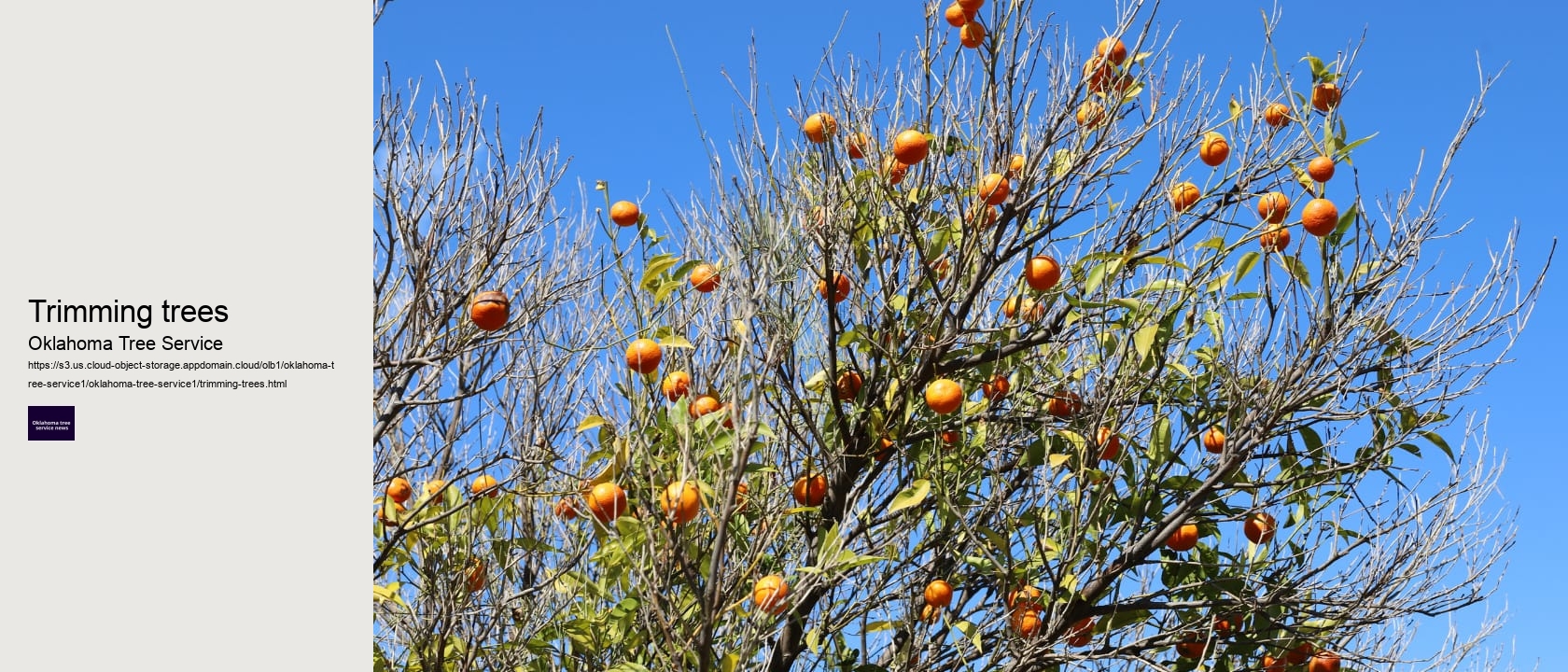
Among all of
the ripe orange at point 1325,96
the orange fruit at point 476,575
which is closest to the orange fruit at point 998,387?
the ripe orange at point 1325,96

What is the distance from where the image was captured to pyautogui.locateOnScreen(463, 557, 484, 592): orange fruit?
341cm

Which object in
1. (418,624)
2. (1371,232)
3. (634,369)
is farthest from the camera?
(1371,232)

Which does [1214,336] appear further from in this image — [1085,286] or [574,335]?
[574,335]

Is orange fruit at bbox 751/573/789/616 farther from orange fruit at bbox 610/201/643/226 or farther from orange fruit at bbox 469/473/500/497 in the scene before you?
orange fruit at bbox 610/201/643/226

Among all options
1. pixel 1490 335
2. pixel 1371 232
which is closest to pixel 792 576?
pixel 1371 232

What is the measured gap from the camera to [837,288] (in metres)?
3.59

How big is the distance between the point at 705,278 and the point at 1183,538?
169cm

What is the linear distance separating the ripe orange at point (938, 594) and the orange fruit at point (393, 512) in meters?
1.54

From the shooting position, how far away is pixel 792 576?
10.4 ft

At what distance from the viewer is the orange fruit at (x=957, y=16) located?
11.8 feet

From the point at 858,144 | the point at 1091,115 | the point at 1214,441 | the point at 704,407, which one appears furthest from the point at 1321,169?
the point at 704,407

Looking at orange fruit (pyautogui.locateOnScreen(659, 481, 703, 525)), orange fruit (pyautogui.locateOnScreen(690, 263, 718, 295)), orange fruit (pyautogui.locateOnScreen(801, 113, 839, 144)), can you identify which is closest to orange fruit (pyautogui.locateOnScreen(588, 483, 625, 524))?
orange fruit (pyautogui.locateOnScreen(659, 481, 703, 525))

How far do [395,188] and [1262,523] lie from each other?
2.92 meters
